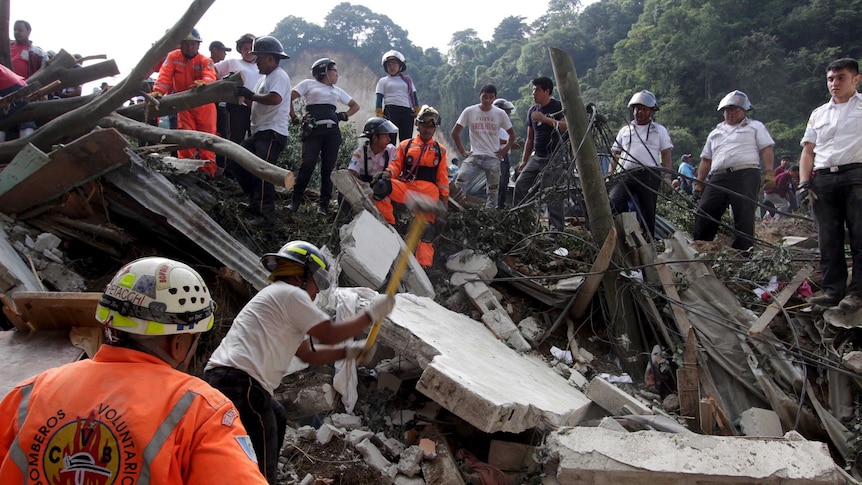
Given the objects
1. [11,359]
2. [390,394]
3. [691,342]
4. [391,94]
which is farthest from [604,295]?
[11,359]

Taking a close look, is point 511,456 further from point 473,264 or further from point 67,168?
point 67,168

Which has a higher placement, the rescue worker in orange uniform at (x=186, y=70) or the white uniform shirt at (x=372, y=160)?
the rescue worker in orange uniform at (x=186, y=70)

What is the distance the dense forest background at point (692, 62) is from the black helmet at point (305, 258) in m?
17.3

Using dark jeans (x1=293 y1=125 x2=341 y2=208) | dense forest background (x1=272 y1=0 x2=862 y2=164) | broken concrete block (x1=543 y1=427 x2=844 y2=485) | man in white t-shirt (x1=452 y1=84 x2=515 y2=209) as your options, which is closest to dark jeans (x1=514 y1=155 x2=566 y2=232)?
man in white t-shirt (x1=452 y1=84 x2=515 y2=209)

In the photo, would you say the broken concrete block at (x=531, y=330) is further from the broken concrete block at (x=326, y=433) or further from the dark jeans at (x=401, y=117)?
the dark jeans at (x=401, y=117)

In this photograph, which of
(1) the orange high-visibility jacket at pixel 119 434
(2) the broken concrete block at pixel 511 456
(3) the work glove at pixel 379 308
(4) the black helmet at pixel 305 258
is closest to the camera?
(1) the orange high-visibility jacket at pixel 119 434

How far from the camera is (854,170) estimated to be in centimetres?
480

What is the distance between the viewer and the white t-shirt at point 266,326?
9.44ft

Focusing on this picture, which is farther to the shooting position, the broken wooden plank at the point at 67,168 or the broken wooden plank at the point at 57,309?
the broken wooden plank at the point at 67,168

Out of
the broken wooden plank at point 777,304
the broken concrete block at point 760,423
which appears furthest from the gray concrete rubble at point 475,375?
the broken wooden plank at point 777,304

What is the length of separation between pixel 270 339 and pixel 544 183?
409cm

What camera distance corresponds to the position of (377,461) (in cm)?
373

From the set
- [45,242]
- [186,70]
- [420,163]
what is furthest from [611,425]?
[186,70]

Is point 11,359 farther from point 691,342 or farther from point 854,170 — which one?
point 854,170
